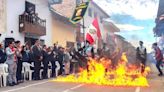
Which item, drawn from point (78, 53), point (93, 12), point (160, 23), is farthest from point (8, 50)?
point (93, 12)

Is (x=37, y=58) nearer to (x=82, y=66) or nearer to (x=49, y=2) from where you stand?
(x=82, y=66)

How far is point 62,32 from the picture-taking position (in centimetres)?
3244

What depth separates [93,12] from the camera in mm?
43469

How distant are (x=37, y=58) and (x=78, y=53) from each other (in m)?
3.43

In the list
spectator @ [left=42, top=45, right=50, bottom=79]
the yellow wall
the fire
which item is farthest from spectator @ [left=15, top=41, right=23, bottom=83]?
the yellow wall

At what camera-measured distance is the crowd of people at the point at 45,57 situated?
51.0 feet

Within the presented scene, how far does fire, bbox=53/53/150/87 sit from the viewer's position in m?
16.4

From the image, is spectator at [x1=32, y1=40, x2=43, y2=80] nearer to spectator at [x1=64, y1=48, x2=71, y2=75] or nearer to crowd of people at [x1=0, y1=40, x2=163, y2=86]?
crowd of people at [x1=0, y1=40, x2=163, y2=86]

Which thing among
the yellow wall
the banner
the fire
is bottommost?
the fire

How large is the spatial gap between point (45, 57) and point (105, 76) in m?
3.23

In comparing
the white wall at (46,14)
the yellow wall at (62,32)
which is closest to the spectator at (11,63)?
the white wall at (46,14)

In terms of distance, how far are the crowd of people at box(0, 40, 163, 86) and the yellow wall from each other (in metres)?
6.58

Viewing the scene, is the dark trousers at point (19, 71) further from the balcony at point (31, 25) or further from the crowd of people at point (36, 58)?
the balcony at point (31, 25)

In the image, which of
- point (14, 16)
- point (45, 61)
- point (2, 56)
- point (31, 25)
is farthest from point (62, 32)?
point (2, 56)
